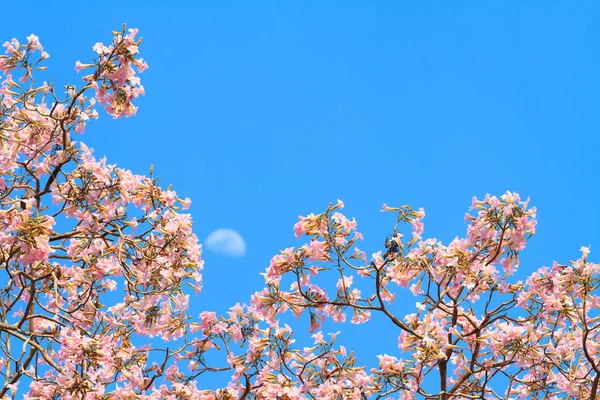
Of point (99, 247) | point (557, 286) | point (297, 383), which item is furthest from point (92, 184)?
point (557, 286)

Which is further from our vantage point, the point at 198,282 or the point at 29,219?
the point at 198,282

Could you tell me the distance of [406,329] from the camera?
24.2 feet

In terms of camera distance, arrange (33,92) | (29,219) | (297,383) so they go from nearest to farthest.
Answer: (29,219) < (297,383) < (33,92)

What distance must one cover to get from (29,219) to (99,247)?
1.64 metres

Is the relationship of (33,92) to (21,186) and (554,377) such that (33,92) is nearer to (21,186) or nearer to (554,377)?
(21,186)

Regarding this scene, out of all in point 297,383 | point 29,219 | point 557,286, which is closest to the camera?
point 29,219

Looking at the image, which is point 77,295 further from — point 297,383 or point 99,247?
point 297,383

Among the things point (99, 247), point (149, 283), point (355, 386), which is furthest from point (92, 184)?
point (355, 386)

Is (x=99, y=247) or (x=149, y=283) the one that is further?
(x=149, y=283)

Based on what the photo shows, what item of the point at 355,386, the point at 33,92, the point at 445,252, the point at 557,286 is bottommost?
the point at 355,386

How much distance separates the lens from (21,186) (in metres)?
8.20

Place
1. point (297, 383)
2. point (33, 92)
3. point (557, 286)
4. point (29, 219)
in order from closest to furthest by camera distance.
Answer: point (29, 219), point (557, 286), point (297, 383), point (33, 92)

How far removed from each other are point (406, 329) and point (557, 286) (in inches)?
61.7

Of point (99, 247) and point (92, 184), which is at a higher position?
point (92, 184)
